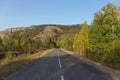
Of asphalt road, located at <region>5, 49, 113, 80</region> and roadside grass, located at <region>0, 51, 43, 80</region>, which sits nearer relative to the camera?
asphalt road, located at <region>5, 49, 113, 80</region>

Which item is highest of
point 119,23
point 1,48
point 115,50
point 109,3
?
point 109,3

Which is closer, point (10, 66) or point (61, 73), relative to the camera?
point (61, 73)

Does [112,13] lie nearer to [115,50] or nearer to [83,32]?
[115,50]

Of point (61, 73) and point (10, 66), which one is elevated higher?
point (61, 73)

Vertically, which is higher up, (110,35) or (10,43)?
(110,35)

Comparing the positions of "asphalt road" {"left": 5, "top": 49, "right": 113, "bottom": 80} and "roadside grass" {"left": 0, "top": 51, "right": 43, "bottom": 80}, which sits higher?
"asphalt road" {"left": 5, "top": 49, "right": 113, "bottom": 80}

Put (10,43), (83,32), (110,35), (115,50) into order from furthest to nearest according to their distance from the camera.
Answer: (10,43) → (83,32) → (110,35) → (115,50)

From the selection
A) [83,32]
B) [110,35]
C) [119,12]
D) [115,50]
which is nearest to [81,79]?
[115,50]

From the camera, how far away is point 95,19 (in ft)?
138

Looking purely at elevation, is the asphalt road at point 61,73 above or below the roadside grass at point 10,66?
above

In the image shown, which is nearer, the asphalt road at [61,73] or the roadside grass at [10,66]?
the asphalt road at [61,73]

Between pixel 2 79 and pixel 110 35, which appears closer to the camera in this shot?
pixel 2 79

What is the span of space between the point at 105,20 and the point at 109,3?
320cm

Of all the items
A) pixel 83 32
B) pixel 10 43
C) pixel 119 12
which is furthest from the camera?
pixel 10 43
